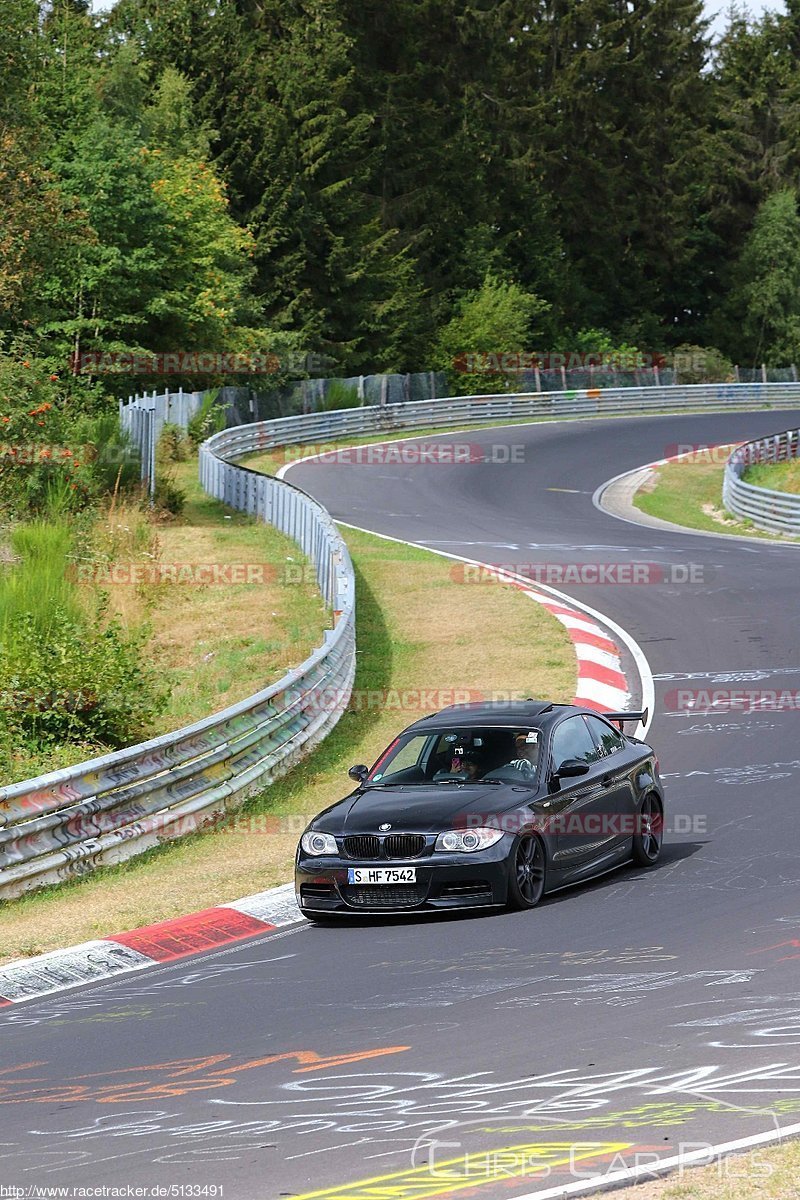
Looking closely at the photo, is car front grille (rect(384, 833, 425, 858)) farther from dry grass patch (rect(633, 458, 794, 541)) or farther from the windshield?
Answer: dry grass patch (rect(633, 458, 794, 541))

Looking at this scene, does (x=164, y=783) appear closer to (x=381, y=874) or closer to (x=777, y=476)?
(x=381, y=874)

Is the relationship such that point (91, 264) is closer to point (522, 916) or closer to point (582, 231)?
point (522, 916)

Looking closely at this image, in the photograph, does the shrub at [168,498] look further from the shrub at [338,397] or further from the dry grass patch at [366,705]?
the shrub at [338,397]

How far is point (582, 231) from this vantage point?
97688 mm

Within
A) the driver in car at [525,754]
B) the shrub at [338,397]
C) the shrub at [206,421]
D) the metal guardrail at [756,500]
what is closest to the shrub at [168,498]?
the shrub at [206,421]

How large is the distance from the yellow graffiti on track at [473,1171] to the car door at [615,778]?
588 cm

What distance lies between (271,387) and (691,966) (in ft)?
168

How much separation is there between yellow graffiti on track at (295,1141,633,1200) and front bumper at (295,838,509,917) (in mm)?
4524

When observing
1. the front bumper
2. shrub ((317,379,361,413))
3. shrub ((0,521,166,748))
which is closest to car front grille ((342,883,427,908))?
the front bumper

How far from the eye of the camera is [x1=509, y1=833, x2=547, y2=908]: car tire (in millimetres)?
10906

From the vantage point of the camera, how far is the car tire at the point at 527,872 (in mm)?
10906

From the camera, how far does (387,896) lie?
11008mm

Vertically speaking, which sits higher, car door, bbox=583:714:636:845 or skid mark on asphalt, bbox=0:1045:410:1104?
car door, bbox=583:714:636:845

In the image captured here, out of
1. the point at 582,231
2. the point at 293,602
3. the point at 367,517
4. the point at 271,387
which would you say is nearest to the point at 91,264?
the point at 271,387
